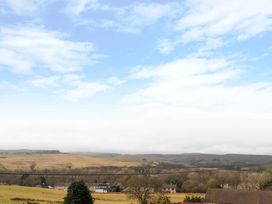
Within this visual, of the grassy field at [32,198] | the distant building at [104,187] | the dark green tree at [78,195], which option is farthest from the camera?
the distant building at [104,187]

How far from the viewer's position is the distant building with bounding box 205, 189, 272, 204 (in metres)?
79.1

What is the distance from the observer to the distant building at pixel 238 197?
79.1 metres

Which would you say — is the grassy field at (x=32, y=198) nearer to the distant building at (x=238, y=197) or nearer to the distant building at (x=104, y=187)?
the distant building at (x=238, y=197)

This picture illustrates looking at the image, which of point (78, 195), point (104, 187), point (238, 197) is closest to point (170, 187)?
point (104, 187)

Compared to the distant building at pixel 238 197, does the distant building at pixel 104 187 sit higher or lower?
lower

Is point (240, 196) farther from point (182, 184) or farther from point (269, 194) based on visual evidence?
point (182, 184)

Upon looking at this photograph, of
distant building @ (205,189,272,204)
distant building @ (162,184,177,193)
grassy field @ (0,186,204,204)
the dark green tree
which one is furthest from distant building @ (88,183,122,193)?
the dark green tree

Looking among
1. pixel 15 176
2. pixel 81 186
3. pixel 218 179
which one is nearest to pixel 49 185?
pixel 15 176

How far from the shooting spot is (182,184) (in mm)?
142625

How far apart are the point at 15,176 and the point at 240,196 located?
285 feet

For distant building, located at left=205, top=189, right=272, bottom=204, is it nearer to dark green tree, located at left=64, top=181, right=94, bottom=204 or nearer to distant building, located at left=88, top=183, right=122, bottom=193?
dark green tree, located at left=64, top=181, right=94, bottom=204

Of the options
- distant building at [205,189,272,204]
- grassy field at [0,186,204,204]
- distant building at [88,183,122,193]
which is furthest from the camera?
distant building at [88,183,122,193]

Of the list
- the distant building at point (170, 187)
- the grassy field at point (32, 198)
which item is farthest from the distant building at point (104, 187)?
the grassy field at point (32, 198)

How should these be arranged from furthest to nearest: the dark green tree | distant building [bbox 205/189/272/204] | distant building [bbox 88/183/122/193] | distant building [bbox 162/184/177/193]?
distant building [bbox 88/183/122/193] < distant building [bbox 162/184/177/193] < distant building [bbox 205/189/272/204] < the dark green tree
